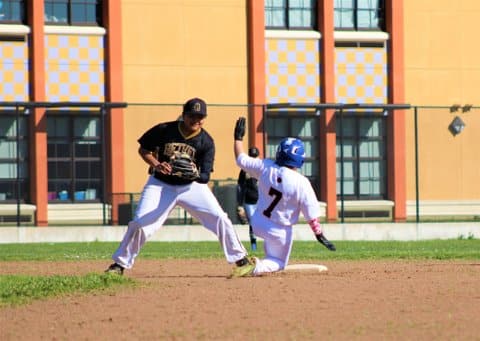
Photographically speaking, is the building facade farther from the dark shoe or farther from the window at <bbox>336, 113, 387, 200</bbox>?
the dark shoe

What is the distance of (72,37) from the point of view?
34.2 m

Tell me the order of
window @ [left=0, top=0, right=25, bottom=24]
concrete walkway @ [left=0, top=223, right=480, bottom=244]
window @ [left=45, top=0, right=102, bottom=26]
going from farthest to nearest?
1. window @ [left=45, top=0, right=102, bottom=26]
2. window @ [left=0, top=0, right=25, bottom=24]
3. concrete walkway @ [left=0, top=223, right=480, bottom=244]

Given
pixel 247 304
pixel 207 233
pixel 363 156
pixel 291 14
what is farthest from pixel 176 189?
pixel 291 14

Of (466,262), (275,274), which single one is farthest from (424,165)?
(275,274)

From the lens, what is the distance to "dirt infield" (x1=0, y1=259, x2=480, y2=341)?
9.88 m

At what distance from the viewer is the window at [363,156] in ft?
112

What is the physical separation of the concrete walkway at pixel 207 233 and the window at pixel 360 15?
7183 millimetres

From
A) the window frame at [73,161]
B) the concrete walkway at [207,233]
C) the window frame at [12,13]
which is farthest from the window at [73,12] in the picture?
the concrete walkway at [207,233]

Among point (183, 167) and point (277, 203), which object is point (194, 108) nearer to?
point (183, 167)

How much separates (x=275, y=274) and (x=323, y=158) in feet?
63.6

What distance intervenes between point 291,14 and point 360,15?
80.5 inches

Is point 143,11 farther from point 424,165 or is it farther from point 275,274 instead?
point 275,274

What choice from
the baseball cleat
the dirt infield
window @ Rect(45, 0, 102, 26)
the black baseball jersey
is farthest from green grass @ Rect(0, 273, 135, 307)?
window @ Rect(45, 0, 102, 26)

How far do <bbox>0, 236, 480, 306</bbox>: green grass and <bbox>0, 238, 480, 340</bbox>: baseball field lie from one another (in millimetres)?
48
